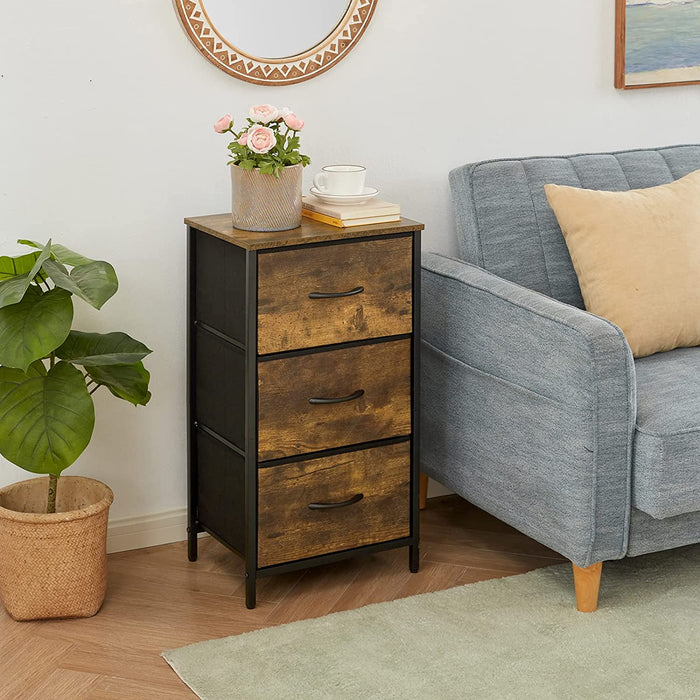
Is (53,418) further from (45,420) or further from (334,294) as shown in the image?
(334,294)

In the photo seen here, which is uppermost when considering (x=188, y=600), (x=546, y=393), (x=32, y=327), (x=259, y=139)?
(x=259, y=139)

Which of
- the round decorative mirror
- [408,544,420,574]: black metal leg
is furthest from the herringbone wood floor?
the round decorative mirror

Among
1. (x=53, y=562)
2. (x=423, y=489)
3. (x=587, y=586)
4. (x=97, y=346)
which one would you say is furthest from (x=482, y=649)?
(x=97, y=346)

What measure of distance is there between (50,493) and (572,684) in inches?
45.2

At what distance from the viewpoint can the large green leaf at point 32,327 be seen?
2.19 metres

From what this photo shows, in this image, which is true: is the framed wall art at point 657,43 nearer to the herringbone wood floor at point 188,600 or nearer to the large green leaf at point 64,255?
the herringbone wood floor at point 188,600

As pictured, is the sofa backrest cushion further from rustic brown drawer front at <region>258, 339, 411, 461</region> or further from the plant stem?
the plant stem

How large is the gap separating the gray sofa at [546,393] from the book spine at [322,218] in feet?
1.17

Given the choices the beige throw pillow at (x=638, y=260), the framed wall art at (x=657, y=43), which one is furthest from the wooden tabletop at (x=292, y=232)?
the framed wall art at (x=657, y=43)

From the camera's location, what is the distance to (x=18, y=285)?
2221 millimetres

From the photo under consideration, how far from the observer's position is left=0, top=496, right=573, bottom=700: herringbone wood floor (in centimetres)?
224

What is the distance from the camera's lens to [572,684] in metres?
2.20

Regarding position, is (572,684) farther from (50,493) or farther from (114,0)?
(114,0)

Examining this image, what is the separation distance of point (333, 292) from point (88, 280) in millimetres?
504
